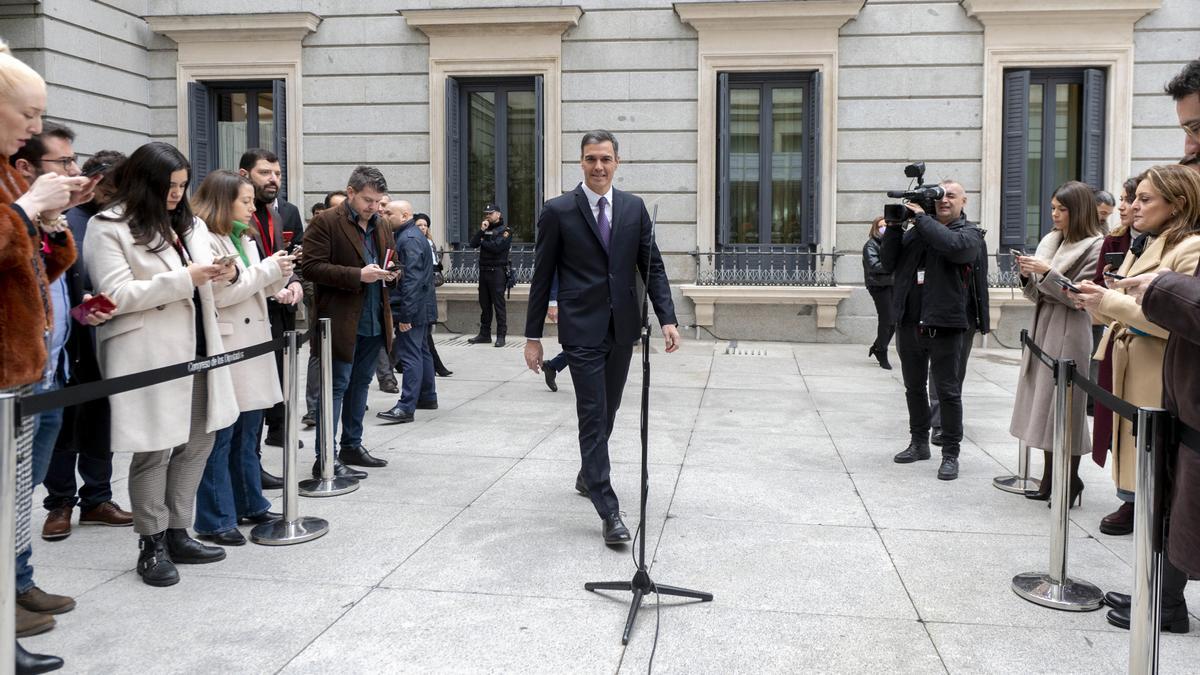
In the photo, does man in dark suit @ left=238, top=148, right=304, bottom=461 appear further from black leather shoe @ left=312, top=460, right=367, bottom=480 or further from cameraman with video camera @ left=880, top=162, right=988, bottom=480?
cameraman with video camera @ left=880, top=162, right=988, bottom=480

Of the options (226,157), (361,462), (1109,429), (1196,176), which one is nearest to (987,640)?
(1109,429)

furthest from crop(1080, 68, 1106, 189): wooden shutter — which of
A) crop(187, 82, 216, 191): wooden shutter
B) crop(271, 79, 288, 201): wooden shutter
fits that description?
crop(187, 82, 216, 191): wooden shutter

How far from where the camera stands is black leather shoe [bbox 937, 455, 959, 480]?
5.79 metres

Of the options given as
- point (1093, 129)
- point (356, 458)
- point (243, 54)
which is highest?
point (243, 54)

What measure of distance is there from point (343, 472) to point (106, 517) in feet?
4.40

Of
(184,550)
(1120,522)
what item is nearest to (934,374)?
(1120,522)

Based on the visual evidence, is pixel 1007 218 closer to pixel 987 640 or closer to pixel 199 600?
pixel 987 640

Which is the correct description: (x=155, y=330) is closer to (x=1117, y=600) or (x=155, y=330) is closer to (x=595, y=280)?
(x=595, y=280)

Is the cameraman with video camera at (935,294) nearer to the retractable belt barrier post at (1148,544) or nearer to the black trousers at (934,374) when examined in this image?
the black trousers at (934,374)

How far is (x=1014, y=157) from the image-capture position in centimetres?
1305

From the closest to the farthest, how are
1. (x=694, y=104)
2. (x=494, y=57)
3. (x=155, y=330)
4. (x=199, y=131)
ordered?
(x=155, y=330) < (x=694, y=104) < (x=494, y=57) < (x=199, y=131)

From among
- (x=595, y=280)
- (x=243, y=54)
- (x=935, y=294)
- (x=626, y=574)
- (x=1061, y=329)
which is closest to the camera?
(x=626, y=574)

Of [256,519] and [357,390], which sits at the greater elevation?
[357,390]

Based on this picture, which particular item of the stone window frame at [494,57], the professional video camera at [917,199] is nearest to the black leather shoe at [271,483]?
the professional video camera at [917,199]
